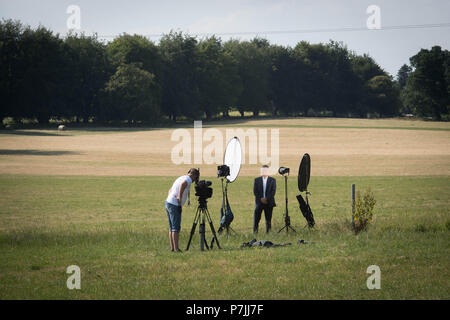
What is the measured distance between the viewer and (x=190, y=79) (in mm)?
118688

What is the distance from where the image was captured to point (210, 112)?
398ft

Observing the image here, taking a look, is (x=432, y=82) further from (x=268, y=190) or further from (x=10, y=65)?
(x=268, y=190)

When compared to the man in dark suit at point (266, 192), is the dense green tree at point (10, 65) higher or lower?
higher

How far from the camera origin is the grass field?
867cm

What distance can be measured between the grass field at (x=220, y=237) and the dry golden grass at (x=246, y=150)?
0.26m

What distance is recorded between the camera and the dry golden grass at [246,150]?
41656 mm

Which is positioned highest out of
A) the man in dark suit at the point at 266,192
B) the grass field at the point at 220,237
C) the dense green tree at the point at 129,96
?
the dense green tree at the point at 129,96
